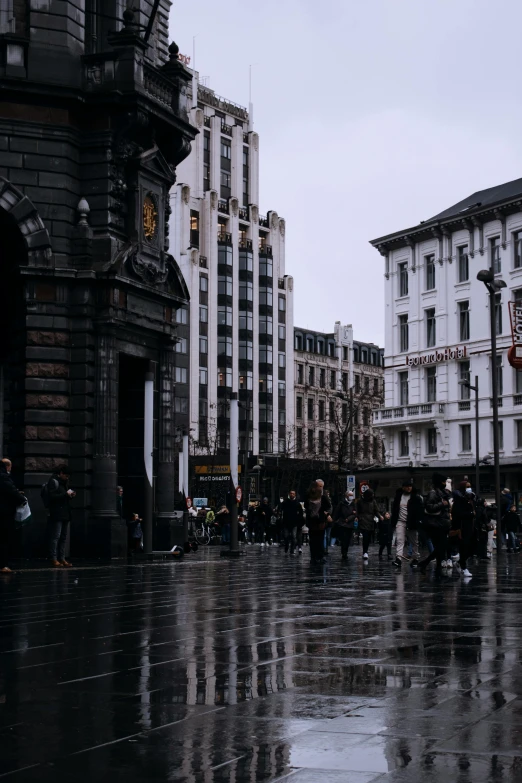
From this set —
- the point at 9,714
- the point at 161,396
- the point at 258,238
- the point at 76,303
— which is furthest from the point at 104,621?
the point at 258,238

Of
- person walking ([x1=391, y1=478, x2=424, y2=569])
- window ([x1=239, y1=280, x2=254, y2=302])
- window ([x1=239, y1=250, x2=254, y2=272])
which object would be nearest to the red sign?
person walking ([x1=391, y1=478, x2=424, y2=569])

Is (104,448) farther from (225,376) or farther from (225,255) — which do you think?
(225,255)

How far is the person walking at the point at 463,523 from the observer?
72.0 ft

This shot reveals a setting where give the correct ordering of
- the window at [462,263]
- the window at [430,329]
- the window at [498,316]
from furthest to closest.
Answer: the window at [430,329] < the window at [462,263] < the window at [498,316]

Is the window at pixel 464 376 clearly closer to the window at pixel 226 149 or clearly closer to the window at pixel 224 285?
the window at pixel 224 285

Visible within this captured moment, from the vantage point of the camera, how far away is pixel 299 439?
11225 centimetres

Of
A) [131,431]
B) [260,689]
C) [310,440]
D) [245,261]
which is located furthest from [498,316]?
[260,689]

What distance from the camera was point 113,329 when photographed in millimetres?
25969

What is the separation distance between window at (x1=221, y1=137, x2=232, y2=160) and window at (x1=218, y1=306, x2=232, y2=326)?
14.6m

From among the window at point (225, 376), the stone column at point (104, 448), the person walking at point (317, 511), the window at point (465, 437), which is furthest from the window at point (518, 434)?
the stone column at point (104, 448)

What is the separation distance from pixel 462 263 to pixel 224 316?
39.1 meters

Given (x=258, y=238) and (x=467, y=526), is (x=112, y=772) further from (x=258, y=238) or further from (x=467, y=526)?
(x=258, y=238)

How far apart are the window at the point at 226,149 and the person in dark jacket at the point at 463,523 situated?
91908 mm

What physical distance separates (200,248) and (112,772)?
102 m
